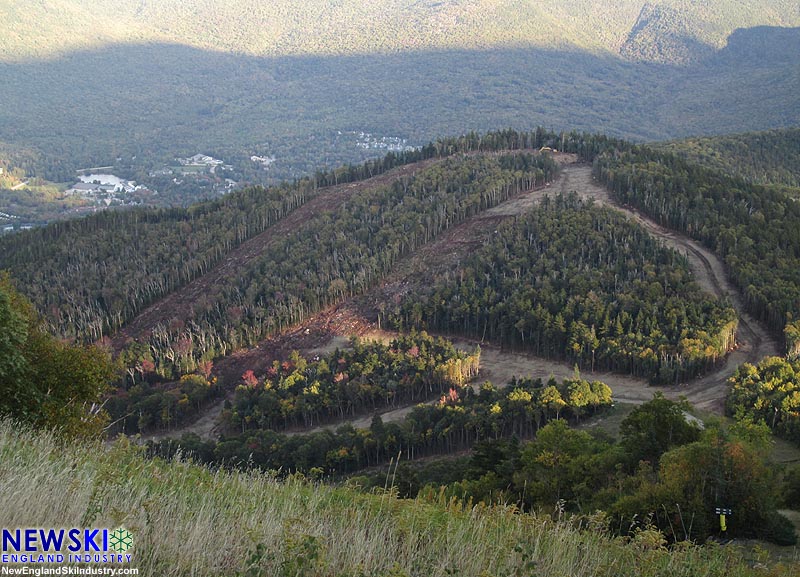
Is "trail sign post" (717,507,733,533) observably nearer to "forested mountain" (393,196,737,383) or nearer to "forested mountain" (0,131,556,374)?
"forested mountain" (393,196,737,383)

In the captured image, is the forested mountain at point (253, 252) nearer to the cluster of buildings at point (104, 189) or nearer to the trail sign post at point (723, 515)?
the trail sign post at point (723, 515)

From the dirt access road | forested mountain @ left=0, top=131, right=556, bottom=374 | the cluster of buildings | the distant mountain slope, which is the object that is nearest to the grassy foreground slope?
the dirt access road

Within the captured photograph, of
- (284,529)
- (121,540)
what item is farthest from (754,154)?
(121,540)

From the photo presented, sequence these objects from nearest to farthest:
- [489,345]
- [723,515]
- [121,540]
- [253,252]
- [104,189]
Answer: [121,540] → [723,515] → [489,345] → [253,252] → [104,189]

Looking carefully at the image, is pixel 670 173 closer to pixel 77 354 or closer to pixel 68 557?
pixel 77 354

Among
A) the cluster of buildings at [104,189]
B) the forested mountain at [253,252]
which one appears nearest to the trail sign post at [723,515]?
the forested mountain at [253,252]

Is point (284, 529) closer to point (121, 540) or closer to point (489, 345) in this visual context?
point (121, 540)
